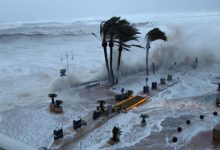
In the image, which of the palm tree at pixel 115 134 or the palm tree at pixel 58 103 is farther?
the palm tree at pixel 58 103

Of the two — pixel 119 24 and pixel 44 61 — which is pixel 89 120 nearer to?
pixel 119 24

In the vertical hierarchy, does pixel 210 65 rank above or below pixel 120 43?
below

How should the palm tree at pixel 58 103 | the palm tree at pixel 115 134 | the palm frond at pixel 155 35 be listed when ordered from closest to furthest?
the palm tree at pixel 115 134 < the palm tree at pixel 58 103 < the palm frond at pixel 155 35

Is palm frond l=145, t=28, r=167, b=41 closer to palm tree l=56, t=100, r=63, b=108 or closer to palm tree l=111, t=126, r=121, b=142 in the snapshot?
palm tree l=56, t=100, r=63, b=108

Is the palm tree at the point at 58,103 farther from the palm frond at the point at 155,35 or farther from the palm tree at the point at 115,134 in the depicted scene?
the palm frond at the point at 155,35

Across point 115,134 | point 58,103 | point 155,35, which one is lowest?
point 115,134

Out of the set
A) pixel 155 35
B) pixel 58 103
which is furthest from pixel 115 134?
pixel 155 35

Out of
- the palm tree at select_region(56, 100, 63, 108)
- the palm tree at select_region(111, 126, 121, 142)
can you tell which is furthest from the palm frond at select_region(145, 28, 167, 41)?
the palm tree at select_region(111, 126, 121, 142)

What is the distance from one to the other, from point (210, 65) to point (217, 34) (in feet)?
49.9

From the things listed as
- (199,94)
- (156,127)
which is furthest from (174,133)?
(199,94)

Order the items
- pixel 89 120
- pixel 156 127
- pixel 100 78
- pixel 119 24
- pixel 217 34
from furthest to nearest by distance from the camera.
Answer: pixel 217 34 → pixel 100 78 → pixel 119 24 → pixel 89 120 → pixel 156 127

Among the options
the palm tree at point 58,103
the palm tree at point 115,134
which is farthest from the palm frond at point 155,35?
the palm tree at point 115,134

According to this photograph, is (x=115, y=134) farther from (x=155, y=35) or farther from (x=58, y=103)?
(x=155, y=35)

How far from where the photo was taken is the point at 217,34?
47.8 metres
